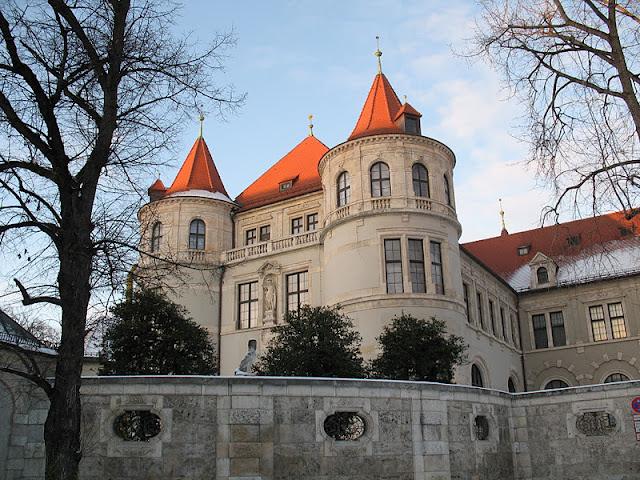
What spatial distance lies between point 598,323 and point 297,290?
18800 mm

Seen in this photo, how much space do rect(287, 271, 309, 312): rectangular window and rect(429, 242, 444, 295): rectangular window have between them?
619cm

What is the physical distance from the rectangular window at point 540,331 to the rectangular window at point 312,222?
1652 cm

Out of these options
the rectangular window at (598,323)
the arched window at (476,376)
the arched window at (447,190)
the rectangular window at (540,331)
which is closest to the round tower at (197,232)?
the arched window at (447,190)

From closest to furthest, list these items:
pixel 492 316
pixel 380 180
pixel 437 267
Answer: pixel 437 267, pixel 380 180, pixel 492 316

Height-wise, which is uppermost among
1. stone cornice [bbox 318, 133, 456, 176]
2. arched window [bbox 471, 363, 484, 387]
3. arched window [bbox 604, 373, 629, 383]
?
stone cornice [bbox 318, 133, 456, 176]

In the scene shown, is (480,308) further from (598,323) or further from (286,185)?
(286,185)

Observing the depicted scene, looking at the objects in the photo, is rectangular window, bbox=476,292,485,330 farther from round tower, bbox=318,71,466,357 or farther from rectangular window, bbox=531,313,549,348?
rectangular window, bbox=531,313,549,348

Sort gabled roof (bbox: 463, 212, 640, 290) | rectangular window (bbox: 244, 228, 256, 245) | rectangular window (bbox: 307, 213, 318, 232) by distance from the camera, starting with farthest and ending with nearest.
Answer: gabled roof (bbox: 463, 212, 640, 290)
rectangular window (bbox: 244, 228, 256, 245)
rectangular window (bbox: 307, 213, 318, 232)

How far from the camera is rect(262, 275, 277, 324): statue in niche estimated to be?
31.8 m

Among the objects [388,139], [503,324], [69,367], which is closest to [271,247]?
[388,139]

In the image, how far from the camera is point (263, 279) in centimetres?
3275

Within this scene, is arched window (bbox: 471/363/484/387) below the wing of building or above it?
below

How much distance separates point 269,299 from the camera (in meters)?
32.1

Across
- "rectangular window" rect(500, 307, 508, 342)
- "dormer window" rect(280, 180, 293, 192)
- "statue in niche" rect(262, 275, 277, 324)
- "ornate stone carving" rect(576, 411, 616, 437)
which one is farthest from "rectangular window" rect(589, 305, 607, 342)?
"ornate stone carving" rect(576, 411, 616, 437)
